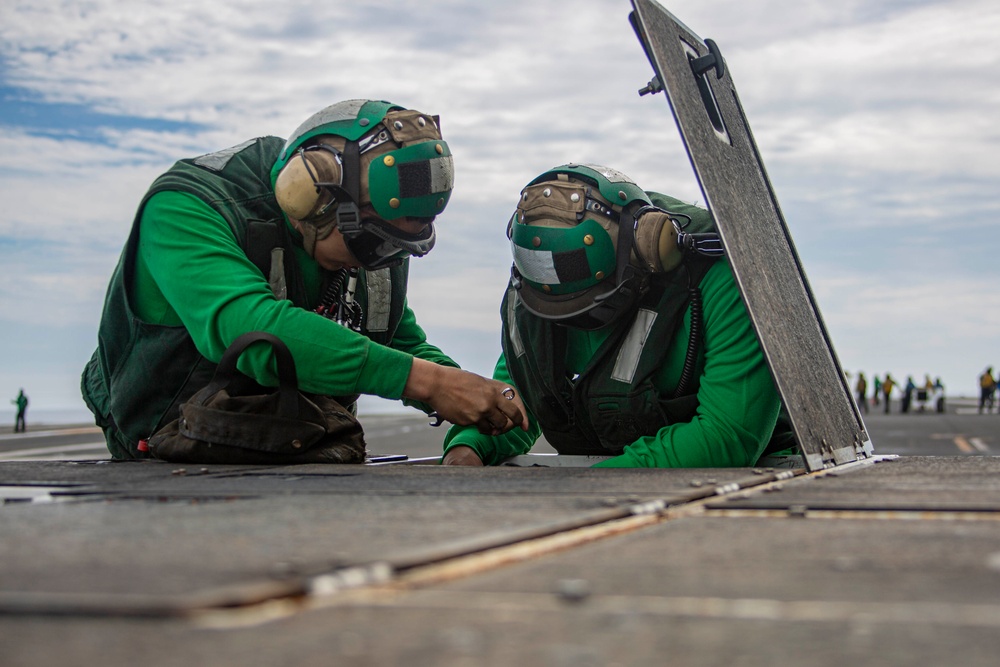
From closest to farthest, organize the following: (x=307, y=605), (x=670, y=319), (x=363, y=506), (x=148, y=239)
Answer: (x=307, y=605), (x=363, y=506), (x=148, y=239), (x=670, y=319)

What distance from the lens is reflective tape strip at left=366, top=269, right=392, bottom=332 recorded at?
4570 millimetres

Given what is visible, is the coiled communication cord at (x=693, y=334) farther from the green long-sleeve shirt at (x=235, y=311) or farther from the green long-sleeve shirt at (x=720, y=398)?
the green long-sleeve shirt at (x=235, y=311)

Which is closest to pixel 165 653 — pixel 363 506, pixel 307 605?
pixel 307 605

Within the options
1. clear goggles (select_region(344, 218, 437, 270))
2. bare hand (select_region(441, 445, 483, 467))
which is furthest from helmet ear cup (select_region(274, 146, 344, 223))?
bare hand (select_region(441, 445, 483, 467))

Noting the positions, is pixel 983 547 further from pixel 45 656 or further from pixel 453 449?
pixel 453 449

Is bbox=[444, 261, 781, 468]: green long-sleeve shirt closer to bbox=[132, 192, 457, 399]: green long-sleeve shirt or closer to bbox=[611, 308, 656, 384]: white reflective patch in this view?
bbox=[611, 308, 656, 384]: white reflective patch

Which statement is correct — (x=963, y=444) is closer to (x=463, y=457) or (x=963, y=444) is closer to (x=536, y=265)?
(x=463, y=457)

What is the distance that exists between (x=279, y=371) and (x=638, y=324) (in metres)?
1.37

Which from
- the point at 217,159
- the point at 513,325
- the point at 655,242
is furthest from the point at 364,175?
the point at 655,242

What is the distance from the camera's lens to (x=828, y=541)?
1509mm

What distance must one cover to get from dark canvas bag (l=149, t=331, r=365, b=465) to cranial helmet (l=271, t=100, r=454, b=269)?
0.66 metres

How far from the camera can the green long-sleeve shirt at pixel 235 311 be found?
354 centimetres

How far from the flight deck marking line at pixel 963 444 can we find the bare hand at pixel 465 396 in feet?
57.8

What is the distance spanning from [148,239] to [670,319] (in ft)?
6.17
